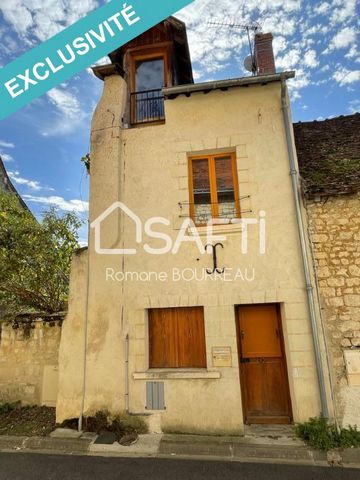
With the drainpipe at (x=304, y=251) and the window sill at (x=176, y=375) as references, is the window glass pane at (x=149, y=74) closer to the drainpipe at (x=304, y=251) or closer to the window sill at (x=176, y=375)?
the drainpipe at (x=304, y=251)

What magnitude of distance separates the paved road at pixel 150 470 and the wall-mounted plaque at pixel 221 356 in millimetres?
1332

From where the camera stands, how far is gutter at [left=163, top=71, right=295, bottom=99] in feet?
18.2

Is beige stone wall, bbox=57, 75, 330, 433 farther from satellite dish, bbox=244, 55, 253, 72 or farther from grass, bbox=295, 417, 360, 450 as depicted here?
satellite dish, bbox=244, 55, 253, 72

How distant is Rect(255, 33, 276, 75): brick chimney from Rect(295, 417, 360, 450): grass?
7.21 metres

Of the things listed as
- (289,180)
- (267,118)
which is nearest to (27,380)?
(289,180)

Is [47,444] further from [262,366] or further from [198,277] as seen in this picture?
[262,366]

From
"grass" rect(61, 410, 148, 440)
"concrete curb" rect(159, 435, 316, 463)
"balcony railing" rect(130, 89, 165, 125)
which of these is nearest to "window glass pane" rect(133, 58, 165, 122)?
"balcony railing" rect(130, 89, 165, 125)

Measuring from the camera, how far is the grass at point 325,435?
406 cm

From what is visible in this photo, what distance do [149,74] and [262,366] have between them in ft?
22.9

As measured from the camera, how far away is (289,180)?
17.4 ft

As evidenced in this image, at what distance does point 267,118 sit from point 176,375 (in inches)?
206

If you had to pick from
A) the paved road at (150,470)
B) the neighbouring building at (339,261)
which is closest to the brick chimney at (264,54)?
the neighbouring building at (339,261)

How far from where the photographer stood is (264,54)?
22.3ft

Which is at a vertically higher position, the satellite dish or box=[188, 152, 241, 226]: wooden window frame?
the satellite dish
